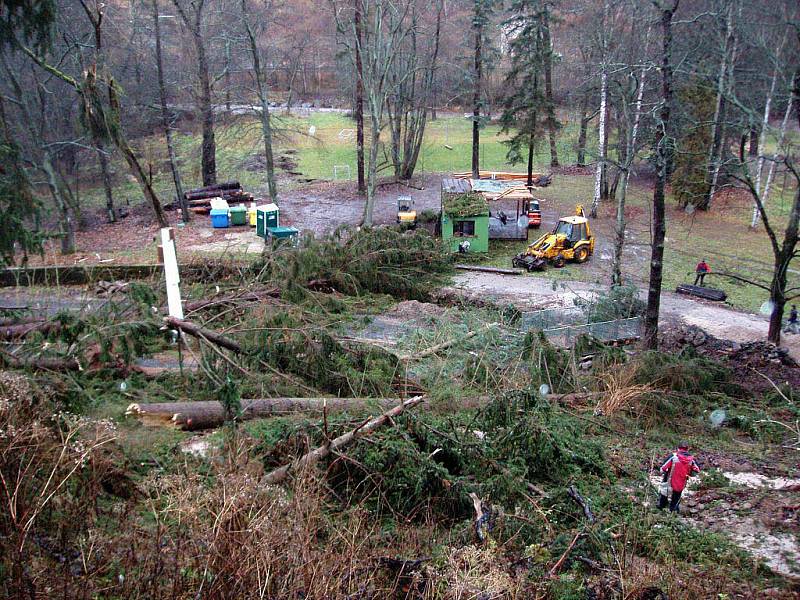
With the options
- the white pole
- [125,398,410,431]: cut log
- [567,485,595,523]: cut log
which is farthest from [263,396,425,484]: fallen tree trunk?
the white pole

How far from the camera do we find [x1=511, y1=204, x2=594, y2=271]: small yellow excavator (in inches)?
760

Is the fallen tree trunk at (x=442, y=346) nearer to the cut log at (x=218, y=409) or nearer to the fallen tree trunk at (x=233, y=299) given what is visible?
the cut log at (x=218, y=409)

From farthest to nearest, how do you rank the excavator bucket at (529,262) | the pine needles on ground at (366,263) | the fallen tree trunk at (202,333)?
1. the excavator bucket at (529,262)
2. the pine needles on ground at (366,263)
3. the fallen tree trunk at (202,333)

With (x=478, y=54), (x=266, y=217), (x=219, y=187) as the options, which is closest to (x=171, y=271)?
(x=266, y=217)

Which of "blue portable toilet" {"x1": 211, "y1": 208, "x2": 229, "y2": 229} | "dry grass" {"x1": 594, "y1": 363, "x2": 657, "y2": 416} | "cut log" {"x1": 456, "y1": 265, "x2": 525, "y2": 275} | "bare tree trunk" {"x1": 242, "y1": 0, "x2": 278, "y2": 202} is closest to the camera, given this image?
"dry grass" {"x1": 594, "y1": 363, "x2": 657, "y2": 416}

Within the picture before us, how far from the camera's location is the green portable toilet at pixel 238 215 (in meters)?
23.2

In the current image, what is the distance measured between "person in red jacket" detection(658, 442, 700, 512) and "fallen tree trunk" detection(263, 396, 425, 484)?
8.88 ft

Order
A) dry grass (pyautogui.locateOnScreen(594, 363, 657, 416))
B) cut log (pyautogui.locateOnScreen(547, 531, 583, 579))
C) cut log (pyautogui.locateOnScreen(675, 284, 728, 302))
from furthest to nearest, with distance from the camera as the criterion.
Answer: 1. cut log (pyautogui.locateOnScreen(675, 284, 728, 302))
2. dry grass (pyautogui.locateOnScreen(594, 363, 657, 416))
3. cut log (pyautogui.locateOnScreen(547, 531, 583, 579))

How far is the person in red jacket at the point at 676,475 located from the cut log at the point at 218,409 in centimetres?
321

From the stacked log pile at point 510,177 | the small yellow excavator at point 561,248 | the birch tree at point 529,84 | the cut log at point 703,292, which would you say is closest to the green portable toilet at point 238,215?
the small yellow excavator at point 561,248

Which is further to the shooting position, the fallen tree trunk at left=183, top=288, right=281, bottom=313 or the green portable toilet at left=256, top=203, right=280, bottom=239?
the green portable toilet at left=256, top=203, right=280, bottom=239

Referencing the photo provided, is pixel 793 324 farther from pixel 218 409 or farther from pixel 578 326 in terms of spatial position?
pixel 218 409

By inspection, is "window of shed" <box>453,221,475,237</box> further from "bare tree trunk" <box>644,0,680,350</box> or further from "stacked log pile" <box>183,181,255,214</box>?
"stacked log pile" <box>183,181,255,214</box>

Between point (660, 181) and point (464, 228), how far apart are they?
32.9 ft
